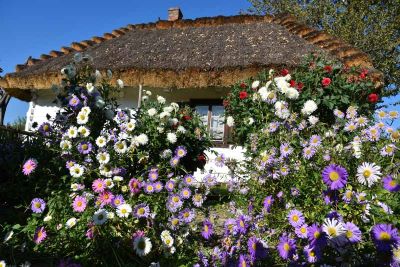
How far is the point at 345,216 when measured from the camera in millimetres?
1349

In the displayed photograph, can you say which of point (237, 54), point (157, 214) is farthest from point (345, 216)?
point (237, 54)

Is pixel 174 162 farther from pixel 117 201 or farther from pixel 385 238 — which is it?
pixel 385 238

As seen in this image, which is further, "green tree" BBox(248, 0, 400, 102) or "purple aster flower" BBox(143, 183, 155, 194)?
"green tree" BBox(248, 0, 400, 102)

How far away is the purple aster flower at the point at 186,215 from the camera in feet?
6.65

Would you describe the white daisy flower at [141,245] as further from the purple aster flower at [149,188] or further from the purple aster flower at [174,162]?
the purple aster flower at [174,162]

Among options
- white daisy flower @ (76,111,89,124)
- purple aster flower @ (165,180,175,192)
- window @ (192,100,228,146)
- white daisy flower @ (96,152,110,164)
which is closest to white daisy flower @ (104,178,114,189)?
white daisy flower @ (96,152,110,164)

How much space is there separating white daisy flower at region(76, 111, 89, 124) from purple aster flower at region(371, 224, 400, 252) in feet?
6.45

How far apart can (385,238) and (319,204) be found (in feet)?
1.73

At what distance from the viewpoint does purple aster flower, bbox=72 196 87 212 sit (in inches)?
77.0

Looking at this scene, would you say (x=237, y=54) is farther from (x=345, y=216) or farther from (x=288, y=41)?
(x=345, y=216)

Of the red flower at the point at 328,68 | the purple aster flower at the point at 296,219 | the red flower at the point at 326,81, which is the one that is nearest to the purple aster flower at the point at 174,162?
the purple aster flower at the point at 296,219

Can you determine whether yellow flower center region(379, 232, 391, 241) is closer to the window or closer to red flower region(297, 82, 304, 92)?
red flower region(297, 82, 304, 92)

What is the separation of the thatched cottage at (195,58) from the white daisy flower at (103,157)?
181 inches

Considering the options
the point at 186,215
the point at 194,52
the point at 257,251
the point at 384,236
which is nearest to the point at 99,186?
the point at 186,215
